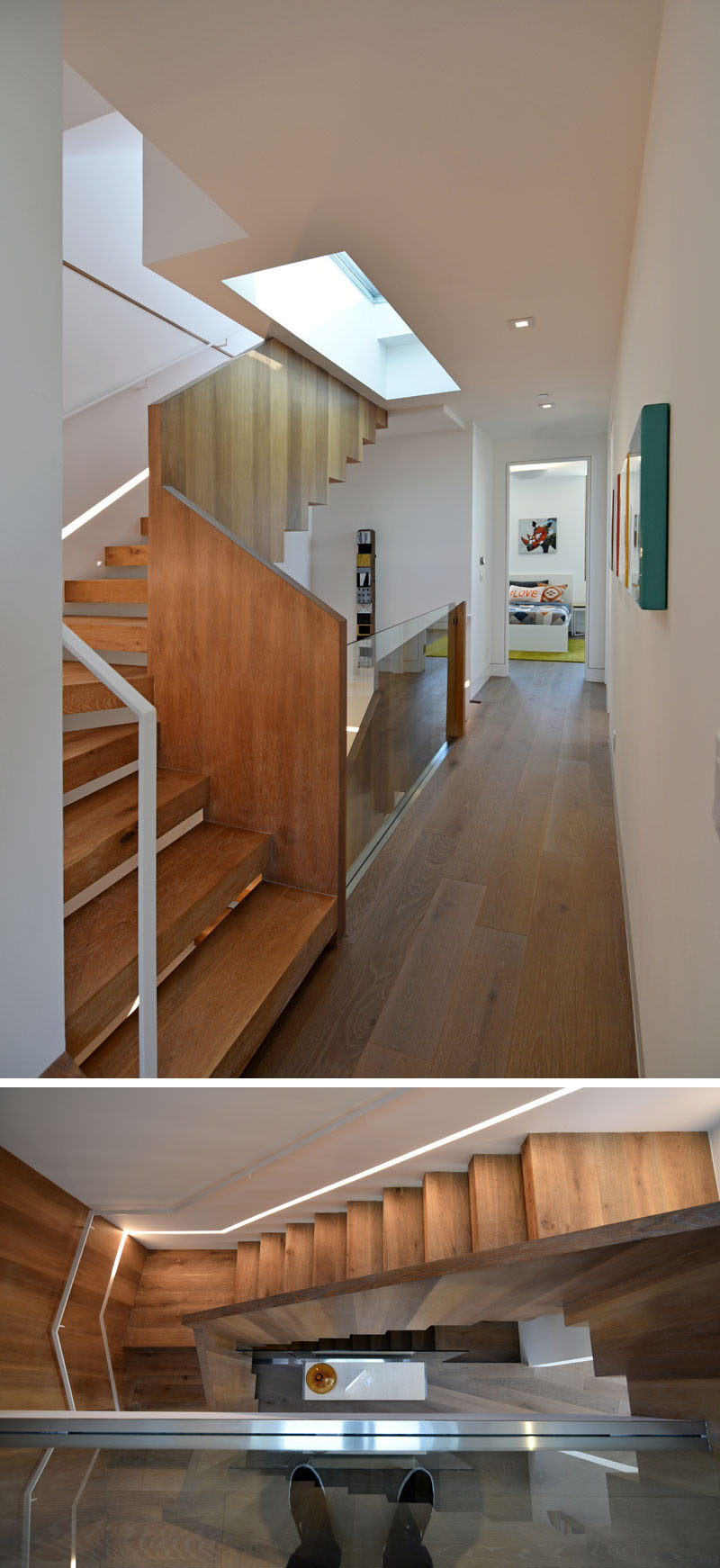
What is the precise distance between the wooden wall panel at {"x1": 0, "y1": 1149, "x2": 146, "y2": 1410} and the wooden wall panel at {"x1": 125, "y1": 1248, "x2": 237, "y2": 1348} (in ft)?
0.35

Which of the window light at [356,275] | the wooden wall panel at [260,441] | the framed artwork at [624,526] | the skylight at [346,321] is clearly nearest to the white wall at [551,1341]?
the framed artwork at [624,526]

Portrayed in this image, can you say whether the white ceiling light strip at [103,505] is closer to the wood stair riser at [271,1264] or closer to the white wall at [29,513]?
the white wall at [29,513]

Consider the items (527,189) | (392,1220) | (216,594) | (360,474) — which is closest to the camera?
(392,1220)

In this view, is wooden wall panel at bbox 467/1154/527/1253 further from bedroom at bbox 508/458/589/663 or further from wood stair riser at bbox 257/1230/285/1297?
bedroom at bbox 508/458/589/663

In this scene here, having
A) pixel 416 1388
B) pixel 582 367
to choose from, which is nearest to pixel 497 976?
pixel 416 1388

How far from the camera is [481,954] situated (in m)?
2.86

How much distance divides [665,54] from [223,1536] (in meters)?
2.93

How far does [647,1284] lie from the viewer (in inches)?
37.2

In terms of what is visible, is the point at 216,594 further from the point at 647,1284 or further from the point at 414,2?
the point at 647,1284

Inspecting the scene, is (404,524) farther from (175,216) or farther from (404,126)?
(404,126)

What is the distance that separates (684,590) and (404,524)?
6.82 meters

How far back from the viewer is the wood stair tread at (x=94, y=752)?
8.60 ft

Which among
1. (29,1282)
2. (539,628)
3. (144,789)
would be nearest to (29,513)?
(144,789)

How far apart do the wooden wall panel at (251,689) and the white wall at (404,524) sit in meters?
4.75
